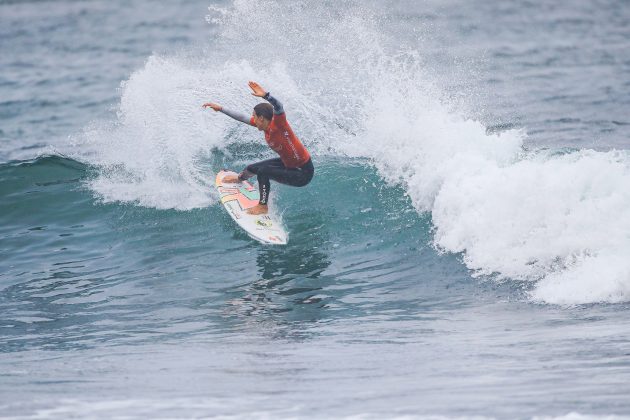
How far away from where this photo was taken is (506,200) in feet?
37.3

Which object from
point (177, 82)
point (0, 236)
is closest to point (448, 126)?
point (177, 82)

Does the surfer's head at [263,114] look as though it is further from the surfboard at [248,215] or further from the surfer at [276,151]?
the surfboard at [248,215]

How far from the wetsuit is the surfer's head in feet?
0.21

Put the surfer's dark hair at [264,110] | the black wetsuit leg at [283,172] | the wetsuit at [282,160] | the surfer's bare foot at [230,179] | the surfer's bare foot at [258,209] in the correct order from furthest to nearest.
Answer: the surfer's bare foot at [230,179], the surfer's bare foot at [258,209], the black wetsuit leg at [283,172], the wetsuit at [282,160], the surfer's dark hair at [264,110]

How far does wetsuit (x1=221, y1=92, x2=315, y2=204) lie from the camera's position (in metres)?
11.5

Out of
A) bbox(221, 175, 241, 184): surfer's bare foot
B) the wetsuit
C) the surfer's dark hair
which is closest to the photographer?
the surfer's dark hair

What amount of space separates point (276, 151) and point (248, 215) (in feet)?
3.60

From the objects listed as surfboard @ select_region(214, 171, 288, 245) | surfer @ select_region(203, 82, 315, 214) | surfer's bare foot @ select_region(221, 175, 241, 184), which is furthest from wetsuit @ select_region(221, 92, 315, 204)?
surfer's bare foot @ select_region(221, 175, 241, 184)

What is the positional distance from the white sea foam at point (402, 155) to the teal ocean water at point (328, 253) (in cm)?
4

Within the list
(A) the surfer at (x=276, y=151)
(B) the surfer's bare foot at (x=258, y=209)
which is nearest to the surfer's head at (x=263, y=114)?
(A) the surfer at (x=276, y=151)

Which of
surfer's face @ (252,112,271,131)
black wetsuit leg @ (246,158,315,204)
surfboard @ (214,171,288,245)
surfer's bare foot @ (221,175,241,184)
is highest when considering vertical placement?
surfer's face @ (252,112,271,131)

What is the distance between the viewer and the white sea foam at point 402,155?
10.3 meters

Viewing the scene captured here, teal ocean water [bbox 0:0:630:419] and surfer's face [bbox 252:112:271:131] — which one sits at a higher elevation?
surfer's face [bbox 252:112:271:131]

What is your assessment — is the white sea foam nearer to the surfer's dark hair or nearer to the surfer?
the surfer
